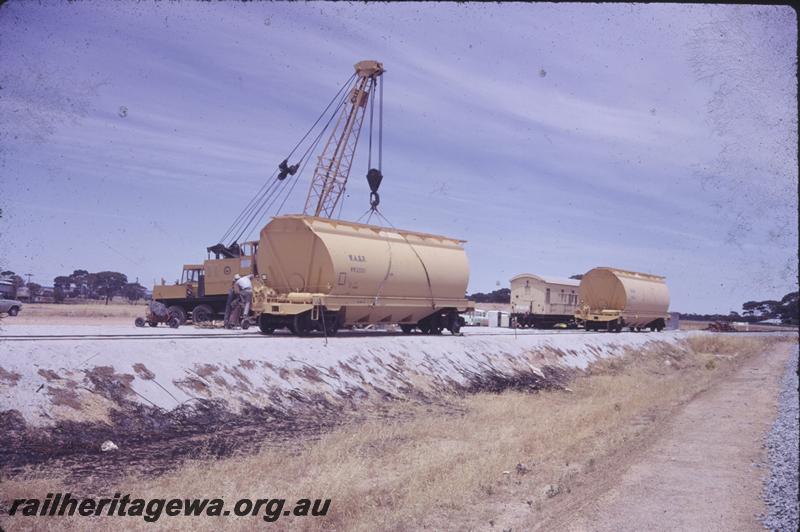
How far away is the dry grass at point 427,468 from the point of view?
7.14 meters

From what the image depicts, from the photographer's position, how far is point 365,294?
792 inches

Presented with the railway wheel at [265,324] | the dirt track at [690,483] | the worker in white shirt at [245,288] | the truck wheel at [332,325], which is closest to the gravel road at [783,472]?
the dirt track at [690,483]

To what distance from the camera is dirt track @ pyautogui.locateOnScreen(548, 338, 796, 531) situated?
6902 mm

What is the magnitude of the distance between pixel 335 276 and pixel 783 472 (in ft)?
41.7

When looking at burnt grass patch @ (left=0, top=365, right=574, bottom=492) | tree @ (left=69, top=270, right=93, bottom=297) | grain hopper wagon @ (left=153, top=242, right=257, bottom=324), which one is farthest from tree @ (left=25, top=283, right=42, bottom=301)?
burnt grass patch @ (left=0, top=365, right=574, bottom=492)

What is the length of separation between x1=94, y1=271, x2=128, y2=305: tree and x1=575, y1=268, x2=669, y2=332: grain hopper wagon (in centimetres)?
6476

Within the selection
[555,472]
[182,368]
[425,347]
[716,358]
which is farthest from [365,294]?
[716,358]

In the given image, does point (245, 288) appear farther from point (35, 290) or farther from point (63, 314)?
point (35, 290)

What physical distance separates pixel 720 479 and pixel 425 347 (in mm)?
11345

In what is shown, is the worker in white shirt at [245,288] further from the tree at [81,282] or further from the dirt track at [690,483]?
the tree at [81,282]

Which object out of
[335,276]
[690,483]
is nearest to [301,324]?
[335,276]

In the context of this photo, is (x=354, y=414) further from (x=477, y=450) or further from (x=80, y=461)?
(x=80, y=461)

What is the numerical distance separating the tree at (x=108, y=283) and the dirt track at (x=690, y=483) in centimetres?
8218

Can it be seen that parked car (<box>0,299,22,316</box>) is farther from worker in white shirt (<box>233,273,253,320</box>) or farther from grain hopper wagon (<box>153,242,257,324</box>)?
worker in white shirt (<box>233,273,253,320</box>)
